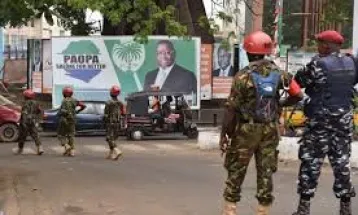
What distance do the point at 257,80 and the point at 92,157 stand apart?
10.7m

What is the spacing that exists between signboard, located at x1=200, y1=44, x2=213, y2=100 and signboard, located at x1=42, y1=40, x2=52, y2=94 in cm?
607

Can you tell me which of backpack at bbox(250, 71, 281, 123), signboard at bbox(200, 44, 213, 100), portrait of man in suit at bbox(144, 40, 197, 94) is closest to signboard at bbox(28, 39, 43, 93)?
portrait of man in suit at bbox(144, 40, 197, 94)

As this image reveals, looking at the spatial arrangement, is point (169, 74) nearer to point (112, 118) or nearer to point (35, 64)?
point (35, 64)

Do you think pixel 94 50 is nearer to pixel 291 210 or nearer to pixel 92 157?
pixel 92 157

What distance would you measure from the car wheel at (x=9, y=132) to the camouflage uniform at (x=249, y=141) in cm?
1678

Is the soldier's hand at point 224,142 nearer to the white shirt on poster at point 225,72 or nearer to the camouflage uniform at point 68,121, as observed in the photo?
the camouflage uniform at point 68,121

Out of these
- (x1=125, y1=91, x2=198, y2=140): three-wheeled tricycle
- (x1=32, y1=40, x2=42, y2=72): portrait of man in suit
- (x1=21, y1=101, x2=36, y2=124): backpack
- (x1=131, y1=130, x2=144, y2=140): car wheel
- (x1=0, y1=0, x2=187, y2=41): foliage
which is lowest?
(x1=131, y1=130, x2=144, y2=140): car wheel

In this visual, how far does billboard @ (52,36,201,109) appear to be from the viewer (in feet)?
93.3

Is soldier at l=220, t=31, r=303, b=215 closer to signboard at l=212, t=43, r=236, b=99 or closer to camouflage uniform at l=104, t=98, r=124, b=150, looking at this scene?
camouflage uniform at l=104, t=98, r=124, b=150

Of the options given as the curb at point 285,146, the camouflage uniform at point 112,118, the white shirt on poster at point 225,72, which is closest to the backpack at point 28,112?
the camouflage uniform at point 112,118

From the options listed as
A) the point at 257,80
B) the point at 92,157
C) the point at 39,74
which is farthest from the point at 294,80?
the point at 39,74

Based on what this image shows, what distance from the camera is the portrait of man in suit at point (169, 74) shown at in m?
28.5

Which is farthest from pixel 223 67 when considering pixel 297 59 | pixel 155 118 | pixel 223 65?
pixel 155 118

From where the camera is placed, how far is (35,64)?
30406 mm
